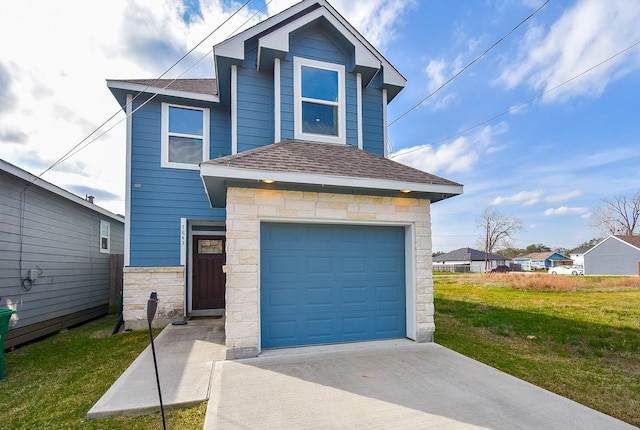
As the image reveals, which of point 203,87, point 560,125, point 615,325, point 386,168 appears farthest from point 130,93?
point 560,125

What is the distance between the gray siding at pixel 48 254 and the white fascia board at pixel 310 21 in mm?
5730

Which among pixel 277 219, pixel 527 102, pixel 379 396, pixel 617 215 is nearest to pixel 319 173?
pixel 277 219

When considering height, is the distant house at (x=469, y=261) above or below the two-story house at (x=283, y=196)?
below

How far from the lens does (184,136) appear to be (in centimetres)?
776

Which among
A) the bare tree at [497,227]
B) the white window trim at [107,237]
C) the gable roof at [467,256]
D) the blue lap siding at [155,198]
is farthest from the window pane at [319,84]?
the gable roof at [467,256]

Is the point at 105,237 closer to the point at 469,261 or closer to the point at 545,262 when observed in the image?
the point at 469,261

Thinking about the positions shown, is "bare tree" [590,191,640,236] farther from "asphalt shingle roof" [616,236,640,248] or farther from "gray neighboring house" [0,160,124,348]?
"gray neighboring house" [0,160,124,348]

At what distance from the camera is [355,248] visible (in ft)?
17.9

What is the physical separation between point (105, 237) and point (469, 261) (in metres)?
53.7

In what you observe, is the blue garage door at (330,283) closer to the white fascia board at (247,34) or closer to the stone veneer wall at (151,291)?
the stone veneer wall at (151,291)

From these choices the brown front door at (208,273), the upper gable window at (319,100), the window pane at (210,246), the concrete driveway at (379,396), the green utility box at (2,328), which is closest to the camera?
the concrete driveway at (379,396)

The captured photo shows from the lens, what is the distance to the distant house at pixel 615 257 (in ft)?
109

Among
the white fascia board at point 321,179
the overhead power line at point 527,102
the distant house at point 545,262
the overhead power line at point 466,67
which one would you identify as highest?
the overhead power line at point 466,67

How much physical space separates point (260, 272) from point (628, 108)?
1964 cm
